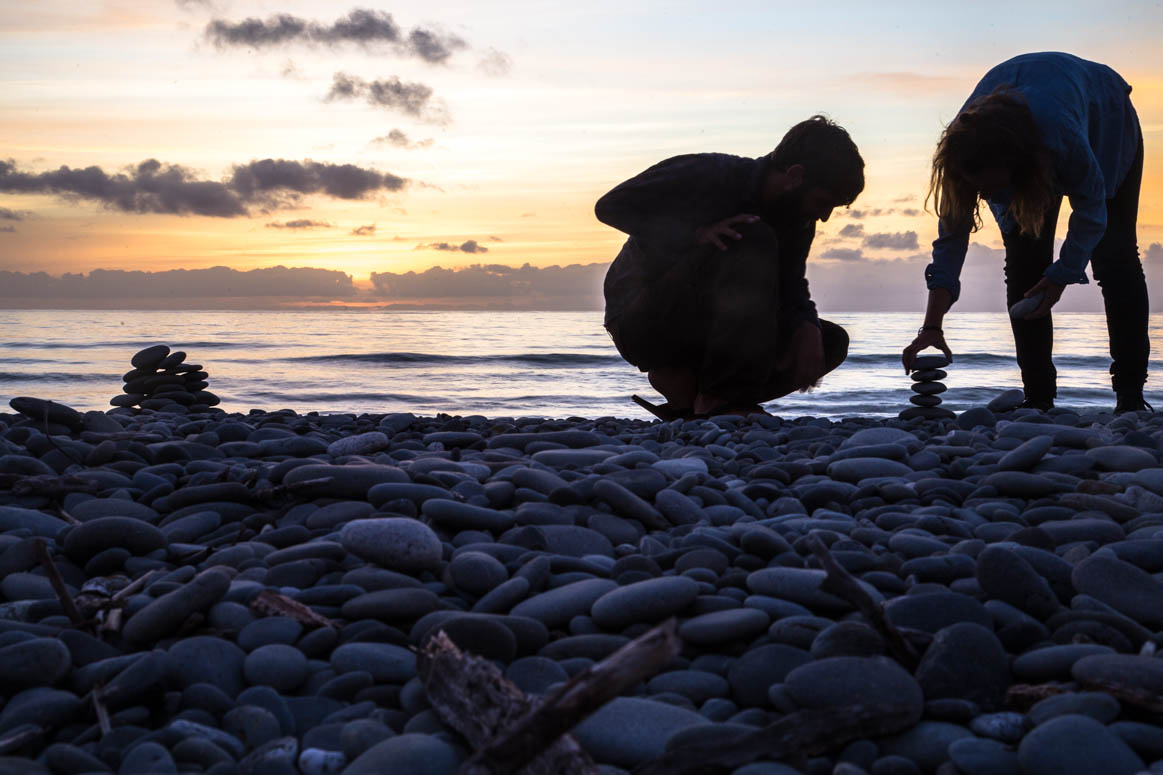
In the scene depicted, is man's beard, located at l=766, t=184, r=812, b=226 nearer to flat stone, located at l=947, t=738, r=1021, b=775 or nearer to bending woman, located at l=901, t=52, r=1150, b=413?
bending woman, located at l=901, t=52, r=1150, b=413

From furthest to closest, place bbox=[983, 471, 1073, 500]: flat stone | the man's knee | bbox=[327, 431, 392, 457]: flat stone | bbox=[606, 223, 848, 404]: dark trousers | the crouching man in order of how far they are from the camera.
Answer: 1. the man's knee
2. bbox=[606, 223, 848, 404]: dark trousers
3. the crouching man
4. bbox=[327, 431, 392, 457]: flat stone
5. bbox=[983, 471, 1073, 500]: flat stone

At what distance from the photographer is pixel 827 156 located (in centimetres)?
452

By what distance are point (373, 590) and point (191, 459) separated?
1.70 m

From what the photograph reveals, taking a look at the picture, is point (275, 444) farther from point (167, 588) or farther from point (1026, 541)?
point (1026, 541)

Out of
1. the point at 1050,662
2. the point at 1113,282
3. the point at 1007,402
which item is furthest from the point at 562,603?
the point at 1113,282

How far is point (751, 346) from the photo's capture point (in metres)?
5.14

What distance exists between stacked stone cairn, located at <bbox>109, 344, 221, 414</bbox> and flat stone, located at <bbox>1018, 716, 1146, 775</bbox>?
6374 mm

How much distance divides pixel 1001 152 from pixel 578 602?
3.01m

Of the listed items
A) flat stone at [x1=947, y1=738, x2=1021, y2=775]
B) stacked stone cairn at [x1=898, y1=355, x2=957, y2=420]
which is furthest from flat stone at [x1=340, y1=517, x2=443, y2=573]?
stacked stone cairn at [x1=898, y1=355, x2=957, y2=420]

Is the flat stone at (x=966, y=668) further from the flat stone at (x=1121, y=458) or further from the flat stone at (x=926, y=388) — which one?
the flat stone at (x=926, y=388)

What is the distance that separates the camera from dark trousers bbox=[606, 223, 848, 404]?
16.4 ft

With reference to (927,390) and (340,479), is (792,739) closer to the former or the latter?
(340,479)

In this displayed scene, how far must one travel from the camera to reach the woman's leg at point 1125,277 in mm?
4762

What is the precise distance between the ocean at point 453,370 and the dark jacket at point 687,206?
636cm
